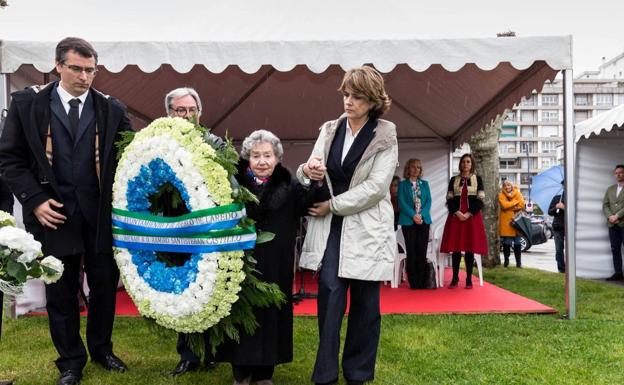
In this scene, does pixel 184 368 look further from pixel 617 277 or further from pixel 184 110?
pixel 617 277

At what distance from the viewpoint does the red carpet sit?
6.13 meters

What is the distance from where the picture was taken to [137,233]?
3.21m

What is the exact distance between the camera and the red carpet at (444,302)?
20.1 ft

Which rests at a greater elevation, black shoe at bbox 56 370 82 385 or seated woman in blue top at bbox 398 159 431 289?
seated woman in blue top at bbox 398 159 431 289

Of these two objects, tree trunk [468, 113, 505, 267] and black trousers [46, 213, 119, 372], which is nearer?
black trousers [46, 213, 119, 372]

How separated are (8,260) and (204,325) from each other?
932mm

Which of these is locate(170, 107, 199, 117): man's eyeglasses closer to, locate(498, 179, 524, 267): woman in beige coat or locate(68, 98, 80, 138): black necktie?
locate(68, 98, 80, 138): black necktie

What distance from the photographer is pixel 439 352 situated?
456 centimetres

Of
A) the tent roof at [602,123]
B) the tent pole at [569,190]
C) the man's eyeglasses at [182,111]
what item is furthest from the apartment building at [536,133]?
the man's eyeglasses at [182,111]

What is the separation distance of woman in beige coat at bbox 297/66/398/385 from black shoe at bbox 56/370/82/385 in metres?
1.36

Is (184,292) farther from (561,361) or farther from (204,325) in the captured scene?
(561,361)

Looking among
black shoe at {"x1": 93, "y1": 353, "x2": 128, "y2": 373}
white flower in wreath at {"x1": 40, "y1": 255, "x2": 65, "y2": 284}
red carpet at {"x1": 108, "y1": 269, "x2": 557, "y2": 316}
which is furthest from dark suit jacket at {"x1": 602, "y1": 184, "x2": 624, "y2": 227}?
white flower in wreath at {"x1": 40, "y1": 255, "x2": 65, "y2": 284}

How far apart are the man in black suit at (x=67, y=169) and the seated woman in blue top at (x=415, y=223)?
4.69 metres

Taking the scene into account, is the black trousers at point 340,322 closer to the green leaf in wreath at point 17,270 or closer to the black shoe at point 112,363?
the black shoe at point 112,363
